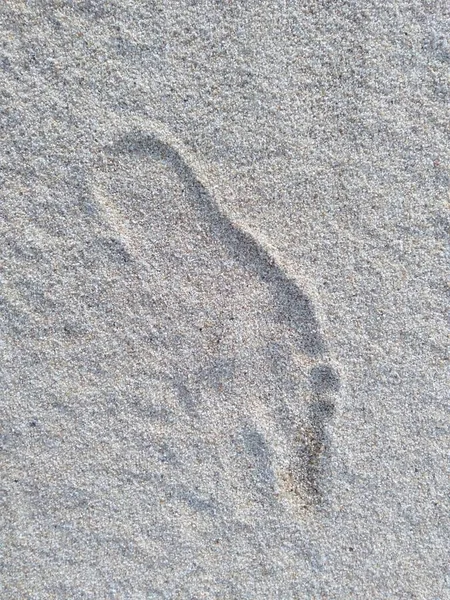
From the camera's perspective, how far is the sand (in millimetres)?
1176

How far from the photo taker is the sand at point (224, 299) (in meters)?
1.18

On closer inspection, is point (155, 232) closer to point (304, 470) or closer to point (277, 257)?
point (277, 257)

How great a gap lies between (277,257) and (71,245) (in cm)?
43

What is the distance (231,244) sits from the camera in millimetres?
1218

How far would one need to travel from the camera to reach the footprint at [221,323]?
121 cm

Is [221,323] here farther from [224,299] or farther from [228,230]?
[228,230]

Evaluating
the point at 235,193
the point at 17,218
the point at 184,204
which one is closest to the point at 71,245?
the point at 17,218

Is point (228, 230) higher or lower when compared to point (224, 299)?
higher

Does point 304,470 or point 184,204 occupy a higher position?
point 184,204

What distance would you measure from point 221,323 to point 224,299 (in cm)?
5

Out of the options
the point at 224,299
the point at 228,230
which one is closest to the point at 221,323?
the point at 224,299

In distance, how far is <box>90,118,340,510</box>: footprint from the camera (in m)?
1.21

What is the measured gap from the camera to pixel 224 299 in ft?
4.04

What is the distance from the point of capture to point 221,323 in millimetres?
1234
